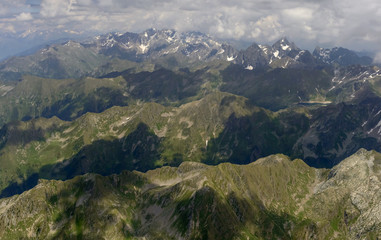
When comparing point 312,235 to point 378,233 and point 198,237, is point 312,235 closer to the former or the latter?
point 378,233

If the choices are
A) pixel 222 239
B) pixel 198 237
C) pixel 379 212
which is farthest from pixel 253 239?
pixel 379 212

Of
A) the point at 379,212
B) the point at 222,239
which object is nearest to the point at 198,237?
the point at 222,239

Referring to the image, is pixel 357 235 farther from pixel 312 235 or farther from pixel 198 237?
pixel 198 237

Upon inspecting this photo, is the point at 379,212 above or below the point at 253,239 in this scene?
above

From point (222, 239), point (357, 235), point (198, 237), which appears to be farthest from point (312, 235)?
point (198, 237)

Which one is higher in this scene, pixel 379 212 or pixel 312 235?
pixel 379 212

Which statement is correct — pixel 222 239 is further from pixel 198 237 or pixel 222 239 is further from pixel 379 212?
pixel 379 212
